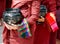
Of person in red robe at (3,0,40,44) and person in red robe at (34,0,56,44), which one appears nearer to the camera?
person in red robe at (3,0,40,44)

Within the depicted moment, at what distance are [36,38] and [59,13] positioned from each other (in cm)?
91

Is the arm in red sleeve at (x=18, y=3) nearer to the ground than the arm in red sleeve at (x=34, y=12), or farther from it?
farther from it

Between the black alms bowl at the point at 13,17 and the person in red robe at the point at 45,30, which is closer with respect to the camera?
the black alms bowl at the point at 13,17

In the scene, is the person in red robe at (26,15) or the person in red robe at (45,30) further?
the person in red robe at (45,30)

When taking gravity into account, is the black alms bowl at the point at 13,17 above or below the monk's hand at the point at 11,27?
above

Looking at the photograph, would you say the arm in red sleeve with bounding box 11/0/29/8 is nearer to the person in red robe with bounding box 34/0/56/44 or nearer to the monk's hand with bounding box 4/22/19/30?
the monk's hand with bounding box 4/22/19/30

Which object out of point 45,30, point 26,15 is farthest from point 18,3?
point 45,30

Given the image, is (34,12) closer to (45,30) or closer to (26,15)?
(26,15)

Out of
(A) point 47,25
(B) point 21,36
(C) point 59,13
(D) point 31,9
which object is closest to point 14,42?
(B) point 21,36

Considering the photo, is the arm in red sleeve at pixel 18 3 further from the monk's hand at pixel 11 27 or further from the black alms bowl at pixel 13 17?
the monk's hand at pixel 11 27

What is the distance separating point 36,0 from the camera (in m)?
1.91

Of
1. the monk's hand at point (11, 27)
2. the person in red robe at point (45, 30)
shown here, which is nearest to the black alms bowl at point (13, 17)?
the monk's hand at point (11, 27)

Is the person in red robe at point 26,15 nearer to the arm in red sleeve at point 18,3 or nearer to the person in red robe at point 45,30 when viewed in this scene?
the arm in red sleeve at point 18,3

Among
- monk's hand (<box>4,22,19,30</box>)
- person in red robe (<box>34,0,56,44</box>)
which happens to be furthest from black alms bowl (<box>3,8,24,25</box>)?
person in red robe (<box>34,0,56,44</box>)
